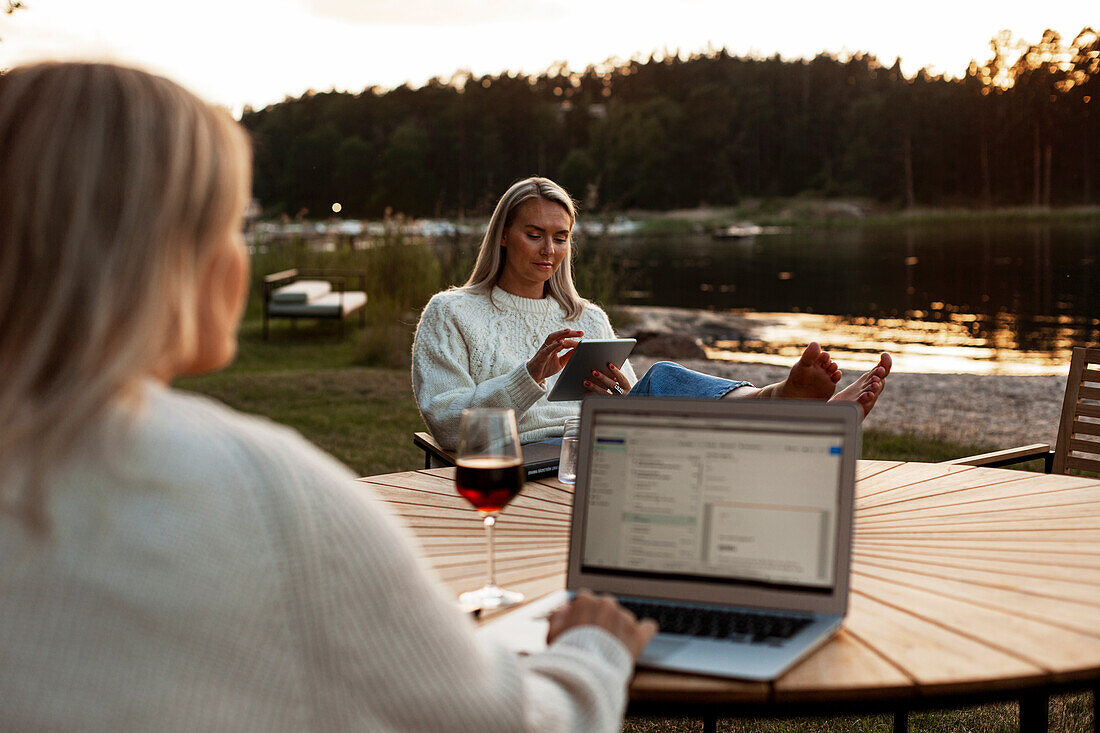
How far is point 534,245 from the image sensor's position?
3086 mm

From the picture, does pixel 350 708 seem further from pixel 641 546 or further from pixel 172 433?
pixel 641 546

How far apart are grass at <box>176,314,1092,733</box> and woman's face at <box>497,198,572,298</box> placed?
1.43 m

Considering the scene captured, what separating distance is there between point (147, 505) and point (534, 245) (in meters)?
2.47

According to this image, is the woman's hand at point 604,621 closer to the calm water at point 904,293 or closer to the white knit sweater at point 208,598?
the white knit sweater at point 208,598

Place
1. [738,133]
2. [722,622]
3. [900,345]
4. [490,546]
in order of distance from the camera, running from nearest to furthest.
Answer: [722,622] → [490,546] → [900,345] → [738,133]

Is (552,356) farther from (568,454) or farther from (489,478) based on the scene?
(489,478)

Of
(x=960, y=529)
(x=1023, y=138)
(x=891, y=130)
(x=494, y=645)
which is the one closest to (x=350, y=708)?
(x=494, y=645)

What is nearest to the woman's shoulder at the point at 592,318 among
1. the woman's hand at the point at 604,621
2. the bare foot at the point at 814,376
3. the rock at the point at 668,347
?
the bare foot at the point at 814,376

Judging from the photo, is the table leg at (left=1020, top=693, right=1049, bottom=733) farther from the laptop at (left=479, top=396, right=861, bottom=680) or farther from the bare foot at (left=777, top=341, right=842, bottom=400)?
the bare foot at (left=777, top=341, right=842, bottom=400)

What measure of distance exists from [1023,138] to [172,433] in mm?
48033

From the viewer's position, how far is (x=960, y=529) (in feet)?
5.37

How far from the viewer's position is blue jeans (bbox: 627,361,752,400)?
264cm

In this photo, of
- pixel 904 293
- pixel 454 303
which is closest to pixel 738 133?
pixel 904 293

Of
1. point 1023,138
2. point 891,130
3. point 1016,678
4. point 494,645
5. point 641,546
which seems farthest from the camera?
point 891,130
